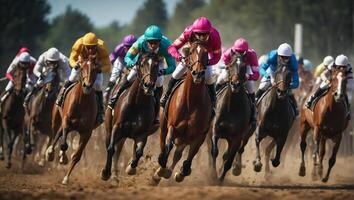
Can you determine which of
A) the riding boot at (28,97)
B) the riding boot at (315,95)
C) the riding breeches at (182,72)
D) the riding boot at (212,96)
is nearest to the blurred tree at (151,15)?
the riding boot at (28,97)

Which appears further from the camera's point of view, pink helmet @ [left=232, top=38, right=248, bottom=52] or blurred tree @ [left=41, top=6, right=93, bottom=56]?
blurred tree @ [left=41, top=6, right=93, bottom=56]

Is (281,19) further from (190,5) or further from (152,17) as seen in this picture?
(152,17)

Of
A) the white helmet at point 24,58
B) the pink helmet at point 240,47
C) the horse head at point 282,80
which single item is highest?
the white helmet at point 24,58

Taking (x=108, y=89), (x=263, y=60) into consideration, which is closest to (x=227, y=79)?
(x=263, y=60)

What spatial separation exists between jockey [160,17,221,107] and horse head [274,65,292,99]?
2207mm

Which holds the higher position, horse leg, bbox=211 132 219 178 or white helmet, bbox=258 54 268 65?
white helmet, bbox=258 54 268 65

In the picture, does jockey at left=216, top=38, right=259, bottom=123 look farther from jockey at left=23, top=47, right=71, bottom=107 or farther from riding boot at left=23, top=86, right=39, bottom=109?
riding boot at left=23, top=86, right=39, bottom=109

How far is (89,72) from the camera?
575 inches

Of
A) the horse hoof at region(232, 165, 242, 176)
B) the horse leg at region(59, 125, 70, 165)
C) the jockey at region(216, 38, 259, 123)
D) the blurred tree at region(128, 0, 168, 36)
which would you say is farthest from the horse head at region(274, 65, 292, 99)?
the blurred tree at region(128, 0, 168, 36)

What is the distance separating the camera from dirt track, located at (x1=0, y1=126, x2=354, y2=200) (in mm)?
12359

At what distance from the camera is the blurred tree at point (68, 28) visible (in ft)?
372

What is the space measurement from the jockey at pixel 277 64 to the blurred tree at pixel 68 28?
8988 centimetres

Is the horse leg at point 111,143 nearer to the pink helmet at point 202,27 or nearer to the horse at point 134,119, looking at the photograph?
the horse at point 134,119

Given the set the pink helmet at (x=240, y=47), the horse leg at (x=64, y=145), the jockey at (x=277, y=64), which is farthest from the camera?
the jockey at (x=277, y=64)
